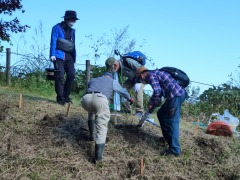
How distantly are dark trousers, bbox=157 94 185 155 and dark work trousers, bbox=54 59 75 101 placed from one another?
258cm

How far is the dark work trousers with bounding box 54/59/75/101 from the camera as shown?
25.7ft

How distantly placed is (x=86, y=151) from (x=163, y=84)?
1.52 m

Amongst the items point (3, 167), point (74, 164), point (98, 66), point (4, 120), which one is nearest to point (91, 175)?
point (74, 164)

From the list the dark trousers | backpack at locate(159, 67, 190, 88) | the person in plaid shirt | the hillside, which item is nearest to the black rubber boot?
the hillside

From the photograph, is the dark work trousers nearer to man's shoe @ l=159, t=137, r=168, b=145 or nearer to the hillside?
the hillside

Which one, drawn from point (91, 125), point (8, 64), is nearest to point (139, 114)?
point (91, 125)

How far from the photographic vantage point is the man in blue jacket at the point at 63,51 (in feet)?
25.6

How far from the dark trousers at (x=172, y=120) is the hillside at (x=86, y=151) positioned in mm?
215

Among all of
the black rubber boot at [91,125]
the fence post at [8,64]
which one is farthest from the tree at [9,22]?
the black rubber boot at [91,125]

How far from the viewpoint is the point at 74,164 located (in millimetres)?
5500

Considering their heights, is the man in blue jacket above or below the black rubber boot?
above

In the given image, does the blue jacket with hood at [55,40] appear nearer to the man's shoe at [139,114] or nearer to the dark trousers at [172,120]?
the man's shoe at [139,114]

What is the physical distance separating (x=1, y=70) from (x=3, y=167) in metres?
6.73

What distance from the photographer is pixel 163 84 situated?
600cm
